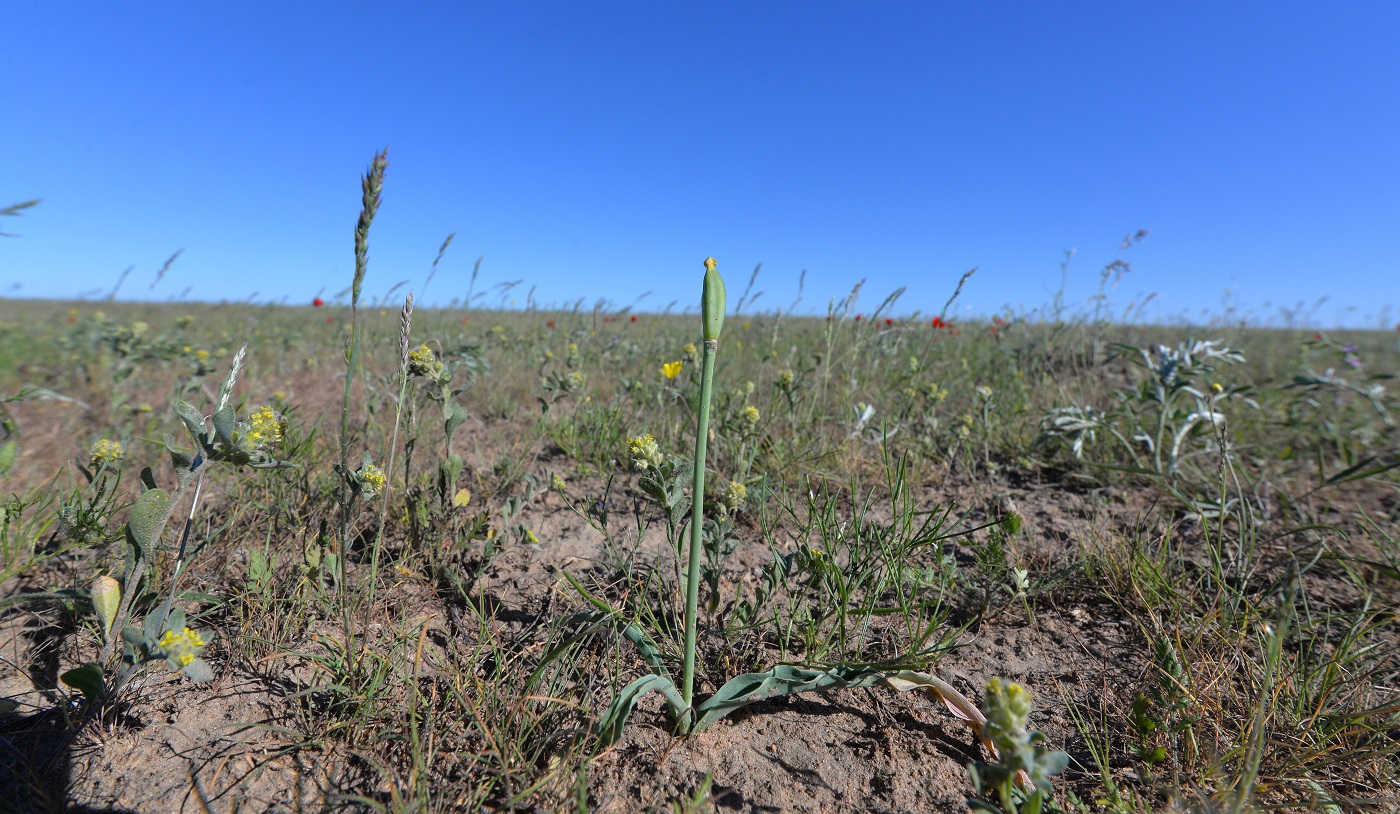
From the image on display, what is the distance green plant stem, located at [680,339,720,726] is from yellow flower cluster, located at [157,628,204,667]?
2.70 ft

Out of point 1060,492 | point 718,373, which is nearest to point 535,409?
point 718,373

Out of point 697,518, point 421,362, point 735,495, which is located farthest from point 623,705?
point 421,362

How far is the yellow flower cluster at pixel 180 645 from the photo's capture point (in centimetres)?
98

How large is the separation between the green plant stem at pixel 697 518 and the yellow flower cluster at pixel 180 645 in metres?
0.82

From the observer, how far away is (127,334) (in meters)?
3.10

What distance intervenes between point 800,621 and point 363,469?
3.61 feet

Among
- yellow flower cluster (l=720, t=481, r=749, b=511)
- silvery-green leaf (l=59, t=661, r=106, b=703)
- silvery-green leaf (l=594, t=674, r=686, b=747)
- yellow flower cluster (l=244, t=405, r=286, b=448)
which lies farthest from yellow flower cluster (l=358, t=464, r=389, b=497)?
yellow flower cluster (l=720, t=481, r=749, b=511)

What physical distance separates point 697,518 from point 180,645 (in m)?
0.88

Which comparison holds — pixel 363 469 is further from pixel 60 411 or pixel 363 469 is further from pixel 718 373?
pixel 60 411

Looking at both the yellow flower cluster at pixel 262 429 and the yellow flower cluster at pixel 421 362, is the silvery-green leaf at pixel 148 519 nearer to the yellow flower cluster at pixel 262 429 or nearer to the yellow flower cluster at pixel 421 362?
the yellow flower cluster at pixel 262 429

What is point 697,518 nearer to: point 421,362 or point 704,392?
point 704,392

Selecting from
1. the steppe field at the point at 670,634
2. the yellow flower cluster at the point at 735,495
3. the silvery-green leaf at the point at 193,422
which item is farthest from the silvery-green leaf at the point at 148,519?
the yellow flower cluster at the point at 735,495

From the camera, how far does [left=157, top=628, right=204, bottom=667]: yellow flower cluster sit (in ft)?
3.22

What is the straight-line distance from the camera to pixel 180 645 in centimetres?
99
